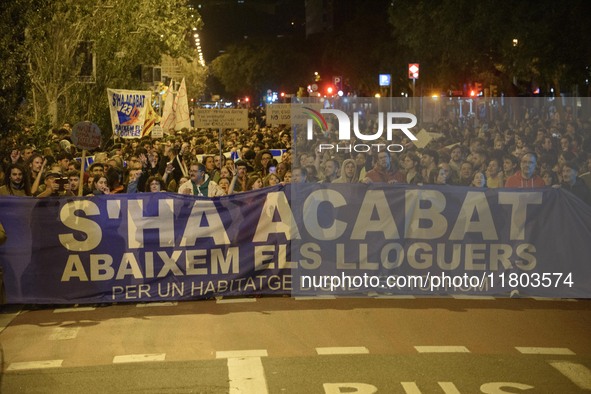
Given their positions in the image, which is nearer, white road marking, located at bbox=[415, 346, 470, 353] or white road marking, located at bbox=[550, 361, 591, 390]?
white road marking, located at bbox=[550, 361, 591, 390]

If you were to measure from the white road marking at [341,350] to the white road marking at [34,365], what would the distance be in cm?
227

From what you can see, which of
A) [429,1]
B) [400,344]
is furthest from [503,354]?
[429,1]

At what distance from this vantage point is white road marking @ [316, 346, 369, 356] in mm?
8602

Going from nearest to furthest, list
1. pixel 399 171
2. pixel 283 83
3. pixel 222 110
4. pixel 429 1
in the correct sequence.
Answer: pixel 399 171 < pixel 222 110 < pixel 429 1 < pixel 283 83

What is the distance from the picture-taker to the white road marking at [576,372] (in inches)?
301

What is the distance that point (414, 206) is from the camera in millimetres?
11242

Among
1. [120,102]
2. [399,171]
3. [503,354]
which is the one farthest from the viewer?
[120,102]

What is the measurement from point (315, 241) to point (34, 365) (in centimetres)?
389

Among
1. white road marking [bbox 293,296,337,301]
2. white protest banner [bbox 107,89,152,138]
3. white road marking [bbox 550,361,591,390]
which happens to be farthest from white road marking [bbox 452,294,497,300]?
white protest banner [bbox 107,89,152,138]

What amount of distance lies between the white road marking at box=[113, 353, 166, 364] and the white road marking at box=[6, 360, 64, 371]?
0.50 m

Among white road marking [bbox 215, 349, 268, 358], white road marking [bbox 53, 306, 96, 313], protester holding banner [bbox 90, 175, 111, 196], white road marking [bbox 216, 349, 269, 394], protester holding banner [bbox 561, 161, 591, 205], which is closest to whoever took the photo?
white road marking [bbox 216, 349, 269, 394]

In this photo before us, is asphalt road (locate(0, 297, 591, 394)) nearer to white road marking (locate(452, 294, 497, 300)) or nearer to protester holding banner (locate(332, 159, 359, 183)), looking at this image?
white road marking (locate(452, 294, 497, 300))

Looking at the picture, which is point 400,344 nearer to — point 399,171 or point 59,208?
point 59,208

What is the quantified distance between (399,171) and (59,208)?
5.58 m
